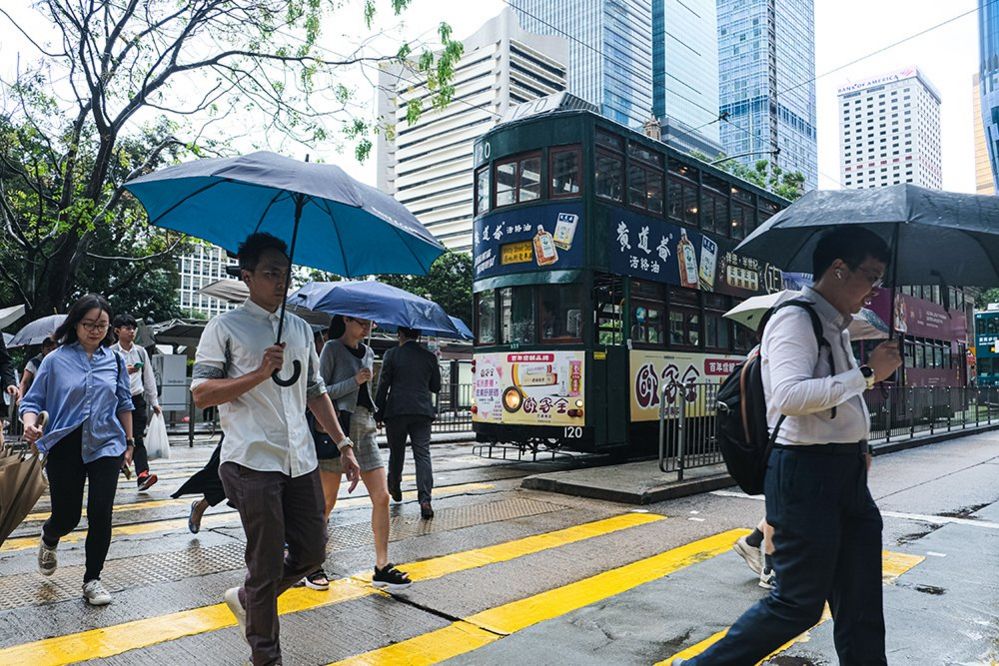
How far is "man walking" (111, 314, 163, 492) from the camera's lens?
6.94m

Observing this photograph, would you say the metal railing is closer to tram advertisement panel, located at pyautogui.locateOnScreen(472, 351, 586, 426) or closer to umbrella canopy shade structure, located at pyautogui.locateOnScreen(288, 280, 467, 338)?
tram advertisement panel, located at pyautogui.locateOnScreen(472, 351, 586, 426)

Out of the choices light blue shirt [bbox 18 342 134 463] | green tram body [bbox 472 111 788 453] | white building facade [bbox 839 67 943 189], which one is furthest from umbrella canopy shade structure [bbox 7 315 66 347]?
white building facade [bbox 839 67 943 189]

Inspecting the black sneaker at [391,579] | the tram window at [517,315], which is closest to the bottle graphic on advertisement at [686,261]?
the tram window at [517,315]

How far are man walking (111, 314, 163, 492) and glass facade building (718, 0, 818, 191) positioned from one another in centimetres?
2617

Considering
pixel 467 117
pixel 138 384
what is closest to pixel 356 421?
pixel 138 384

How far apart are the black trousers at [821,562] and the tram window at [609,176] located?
8289 mm

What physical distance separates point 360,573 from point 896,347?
3.49m

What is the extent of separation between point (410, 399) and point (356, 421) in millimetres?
1316

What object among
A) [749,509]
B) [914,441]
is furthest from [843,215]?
[914,441]

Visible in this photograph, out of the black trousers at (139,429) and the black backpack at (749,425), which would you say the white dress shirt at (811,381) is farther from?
the black trousers at (139,429)

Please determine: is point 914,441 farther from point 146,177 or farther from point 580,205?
point 146,177

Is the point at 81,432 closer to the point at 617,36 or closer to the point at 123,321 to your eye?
the point at 123,321

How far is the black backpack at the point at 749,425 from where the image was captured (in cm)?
255

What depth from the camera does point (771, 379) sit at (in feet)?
8.22
